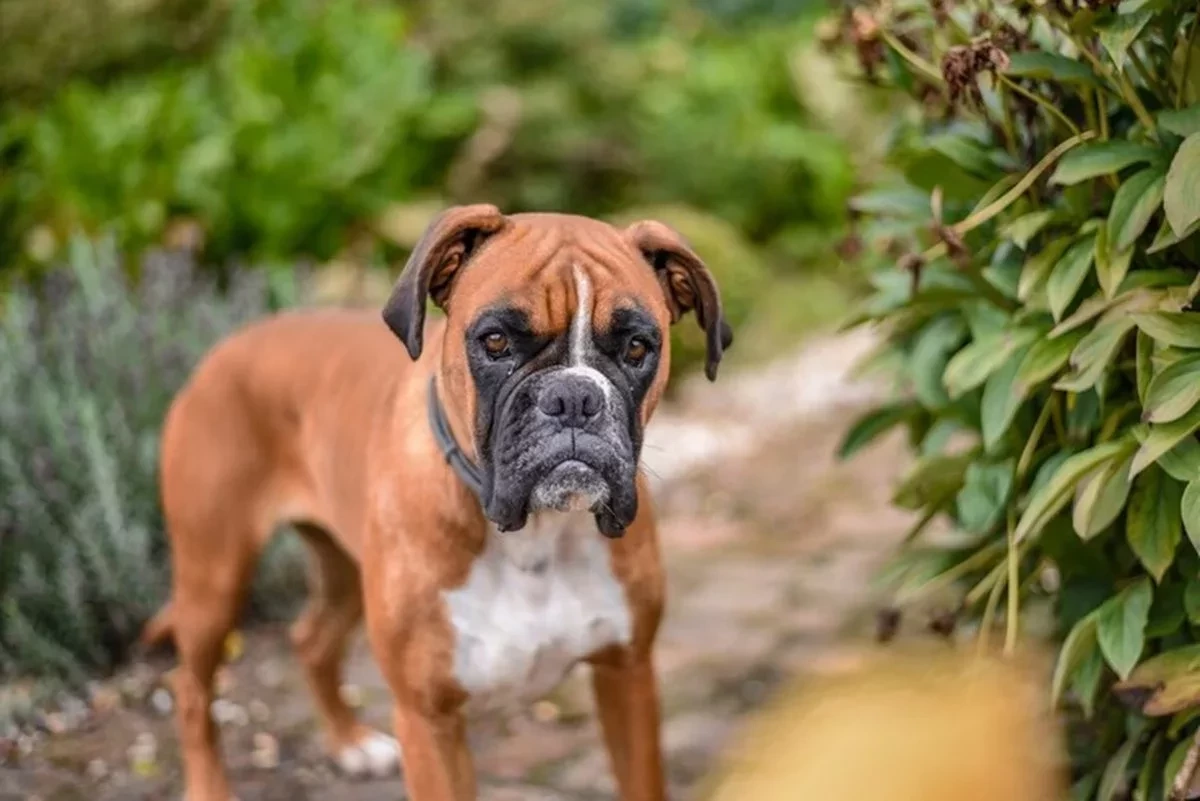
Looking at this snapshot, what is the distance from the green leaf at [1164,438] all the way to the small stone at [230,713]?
264cm

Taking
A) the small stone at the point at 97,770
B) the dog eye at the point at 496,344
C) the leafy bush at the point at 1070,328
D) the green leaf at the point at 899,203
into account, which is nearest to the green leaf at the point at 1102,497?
the leafy bush at the point at 1070,328

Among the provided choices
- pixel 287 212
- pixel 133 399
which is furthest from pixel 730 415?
pixel 133 399

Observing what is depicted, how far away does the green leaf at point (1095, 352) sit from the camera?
2.75 m

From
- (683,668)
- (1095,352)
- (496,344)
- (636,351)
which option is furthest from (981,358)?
(683,668)

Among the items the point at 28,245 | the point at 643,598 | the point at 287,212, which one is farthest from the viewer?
the point at 287,212

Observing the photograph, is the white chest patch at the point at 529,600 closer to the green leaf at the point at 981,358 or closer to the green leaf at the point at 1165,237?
the green leaf at the point at 981,358

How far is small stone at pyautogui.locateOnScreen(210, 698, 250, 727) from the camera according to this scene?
429 centimetres

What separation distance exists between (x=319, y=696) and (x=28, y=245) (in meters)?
3.25

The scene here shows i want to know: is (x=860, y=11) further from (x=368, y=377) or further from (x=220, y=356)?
(x=220, y=356)

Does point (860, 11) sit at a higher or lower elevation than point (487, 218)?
higher

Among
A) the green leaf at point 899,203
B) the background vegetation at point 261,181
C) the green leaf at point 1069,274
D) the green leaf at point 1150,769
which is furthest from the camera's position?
the background vegetation at point 261,181

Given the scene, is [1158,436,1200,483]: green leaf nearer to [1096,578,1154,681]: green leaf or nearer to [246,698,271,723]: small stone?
[1096,578,1154,681]: green leaf

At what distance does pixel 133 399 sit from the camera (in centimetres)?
480

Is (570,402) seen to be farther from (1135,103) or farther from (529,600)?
(1135,103)
